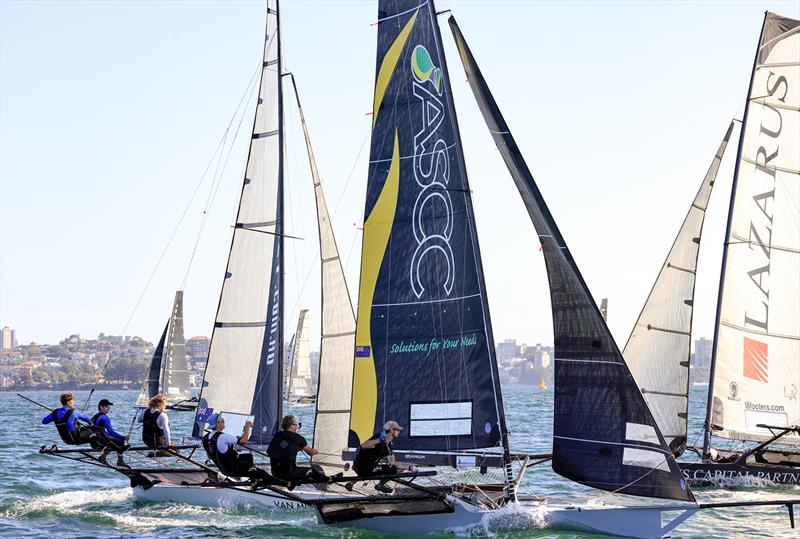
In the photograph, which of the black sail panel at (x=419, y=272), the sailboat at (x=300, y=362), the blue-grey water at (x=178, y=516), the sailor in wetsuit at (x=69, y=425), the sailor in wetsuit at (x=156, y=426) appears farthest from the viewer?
the sailboat at (x=300, y=362)

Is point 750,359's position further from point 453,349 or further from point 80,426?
point 80,426

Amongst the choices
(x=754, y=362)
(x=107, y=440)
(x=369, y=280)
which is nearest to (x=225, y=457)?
(x=369, y=280)

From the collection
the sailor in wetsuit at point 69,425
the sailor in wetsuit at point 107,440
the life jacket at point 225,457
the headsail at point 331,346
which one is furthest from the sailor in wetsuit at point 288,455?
the sailor in wetsuit at point 69,425

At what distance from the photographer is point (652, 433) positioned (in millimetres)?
14633

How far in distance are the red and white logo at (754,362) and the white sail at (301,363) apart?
43932mm

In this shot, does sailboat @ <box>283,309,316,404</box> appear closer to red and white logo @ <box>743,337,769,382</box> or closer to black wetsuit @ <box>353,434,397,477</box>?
red and white logo @ <box>743,337,769,382</box>

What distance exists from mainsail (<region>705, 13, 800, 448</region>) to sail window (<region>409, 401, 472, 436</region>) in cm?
841

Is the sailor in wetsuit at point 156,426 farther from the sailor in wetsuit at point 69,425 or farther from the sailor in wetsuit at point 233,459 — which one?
the sailor in wetsuit at point 233,459

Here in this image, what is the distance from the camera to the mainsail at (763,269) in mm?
22344

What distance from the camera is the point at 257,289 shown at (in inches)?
820

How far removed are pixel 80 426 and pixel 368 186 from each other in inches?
239

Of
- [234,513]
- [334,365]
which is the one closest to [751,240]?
[334,365]

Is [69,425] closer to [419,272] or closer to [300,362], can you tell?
[419,272]

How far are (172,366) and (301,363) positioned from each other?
9647 millimetres
